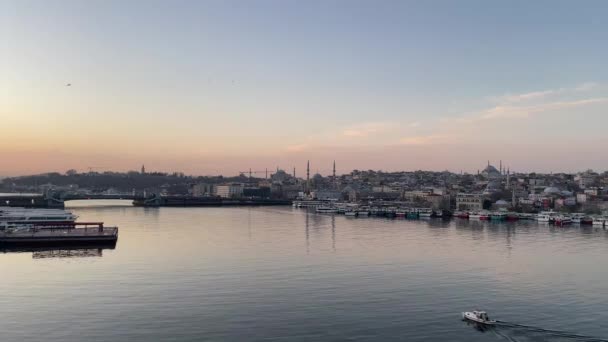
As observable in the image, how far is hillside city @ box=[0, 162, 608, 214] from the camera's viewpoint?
53.4 meters

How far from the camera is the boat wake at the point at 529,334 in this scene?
934cm

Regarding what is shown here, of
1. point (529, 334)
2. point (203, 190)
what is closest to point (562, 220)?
point (529, 334)

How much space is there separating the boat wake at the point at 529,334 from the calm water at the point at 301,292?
0.04 m

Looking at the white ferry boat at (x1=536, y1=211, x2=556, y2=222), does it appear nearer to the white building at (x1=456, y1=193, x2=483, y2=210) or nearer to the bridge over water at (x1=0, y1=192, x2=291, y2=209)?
the white building at (x1=456, y1=193, x2=483, y2=210)

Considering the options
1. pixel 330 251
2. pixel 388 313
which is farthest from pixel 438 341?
pixel 330 251

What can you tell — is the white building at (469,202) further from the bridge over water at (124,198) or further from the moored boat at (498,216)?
the bridge over water at (124,198)

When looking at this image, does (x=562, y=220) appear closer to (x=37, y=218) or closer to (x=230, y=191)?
(x=37, y=218)

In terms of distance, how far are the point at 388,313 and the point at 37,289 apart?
8605 millimetres

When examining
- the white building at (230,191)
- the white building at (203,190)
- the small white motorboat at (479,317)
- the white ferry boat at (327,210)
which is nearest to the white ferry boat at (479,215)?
the white ferry boat at (327,210)

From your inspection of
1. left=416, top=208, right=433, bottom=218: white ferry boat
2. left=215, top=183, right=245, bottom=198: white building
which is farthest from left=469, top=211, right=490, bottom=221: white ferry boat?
left=215, top=183, right=245, bottom=198: white building

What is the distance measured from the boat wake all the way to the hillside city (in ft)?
131

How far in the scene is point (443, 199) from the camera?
186 ft

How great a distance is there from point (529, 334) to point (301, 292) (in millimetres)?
5190

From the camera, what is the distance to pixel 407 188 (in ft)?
276
